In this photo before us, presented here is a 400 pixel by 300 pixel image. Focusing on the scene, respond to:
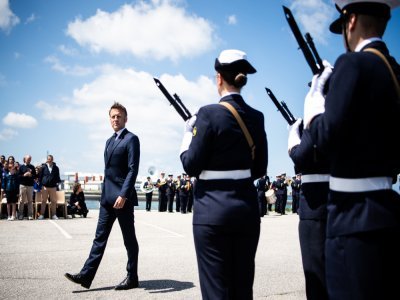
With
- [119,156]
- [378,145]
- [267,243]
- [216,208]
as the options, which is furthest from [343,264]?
[267,243]

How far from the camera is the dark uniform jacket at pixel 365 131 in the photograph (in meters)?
1.90

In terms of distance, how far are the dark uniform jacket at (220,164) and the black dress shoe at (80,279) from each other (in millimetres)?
2550

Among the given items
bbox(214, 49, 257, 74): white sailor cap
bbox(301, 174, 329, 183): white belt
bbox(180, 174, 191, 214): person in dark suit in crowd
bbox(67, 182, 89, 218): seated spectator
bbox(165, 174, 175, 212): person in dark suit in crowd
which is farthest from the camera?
bbox(165, 174, 175, 212): person in dark suit in crowd

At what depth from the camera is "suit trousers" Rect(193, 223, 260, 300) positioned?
276cm

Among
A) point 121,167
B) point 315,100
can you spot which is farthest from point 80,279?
point 315,100

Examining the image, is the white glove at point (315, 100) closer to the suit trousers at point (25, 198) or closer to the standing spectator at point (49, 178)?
the standing spectator at point (49, 178)

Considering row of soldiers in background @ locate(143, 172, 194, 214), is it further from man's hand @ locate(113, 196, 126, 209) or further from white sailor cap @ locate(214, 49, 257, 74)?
white sailor cap @ locate(214, 49, 257, 74)

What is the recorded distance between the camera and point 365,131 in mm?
1920

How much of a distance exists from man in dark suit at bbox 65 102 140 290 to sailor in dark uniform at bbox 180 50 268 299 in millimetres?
2340

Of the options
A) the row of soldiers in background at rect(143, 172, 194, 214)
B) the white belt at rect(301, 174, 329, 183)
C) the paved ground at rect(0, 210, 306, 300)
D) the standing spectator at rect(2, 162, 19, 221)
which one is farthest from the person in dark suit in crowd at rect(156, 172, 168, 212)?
the white belt at rect(301, 174, 329, 183)

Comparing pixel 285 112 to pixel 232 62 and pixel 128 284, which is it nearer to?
pixel 232 62

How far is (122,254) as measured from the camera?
768 cm

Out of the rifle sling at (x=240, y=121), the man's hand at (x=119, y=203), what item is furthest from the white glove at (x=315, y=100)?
the man's hand at (x=119, y=203)

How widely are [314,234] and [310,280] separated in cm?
38
